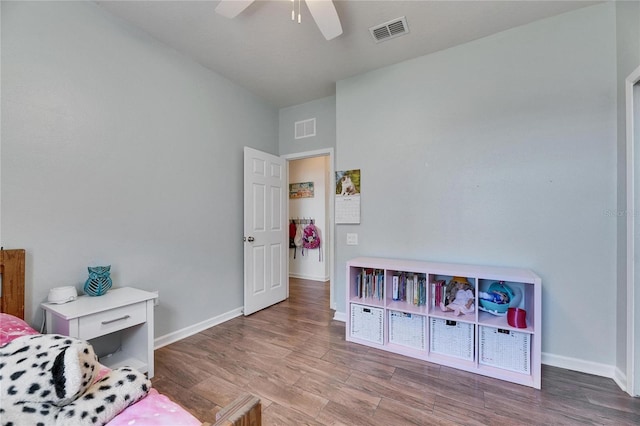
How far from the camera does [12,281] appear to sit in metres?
1.54

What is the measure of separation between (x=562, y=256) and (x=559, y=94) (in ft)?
4.17

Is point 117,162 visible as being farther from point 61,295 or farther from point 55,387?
point 55,387

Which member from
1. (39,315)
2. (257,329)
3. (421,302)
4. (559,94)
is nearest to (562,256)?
(421,302)

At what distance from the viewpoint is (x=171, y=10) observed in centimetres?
197

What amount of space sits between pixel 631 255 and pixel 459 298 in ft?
3.53

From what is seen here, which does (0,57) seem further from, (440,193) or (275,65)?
(440,193)

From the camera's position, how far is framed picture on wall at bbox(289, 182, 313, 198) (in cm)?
499

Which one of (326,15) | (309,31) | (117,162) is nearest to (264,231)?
(117,162)

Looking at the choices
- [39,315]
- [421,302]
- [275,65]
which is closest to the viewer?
[39,315]

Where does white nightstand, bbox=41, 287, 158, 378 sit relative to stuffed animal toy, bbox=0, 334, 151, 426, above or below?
below

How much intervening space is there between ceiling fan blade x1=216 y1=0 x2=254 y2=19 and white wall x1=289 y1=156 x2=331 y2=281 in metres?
3.10

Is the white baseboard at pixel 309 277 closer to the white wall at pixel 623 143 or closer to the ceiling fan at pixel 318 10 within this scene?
the white wall at pixel 623 143

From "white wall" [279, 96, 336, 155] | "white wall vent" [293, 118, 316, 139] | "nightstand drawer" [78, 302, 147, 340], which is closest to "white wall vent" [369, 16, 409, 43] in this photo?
"white wall" [279, 96, 336, 155]

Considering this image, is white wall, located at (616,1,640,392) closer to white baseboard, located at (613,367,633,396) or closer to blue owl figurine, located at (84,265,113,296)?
white baseboard, located at (613,367,633,396)
